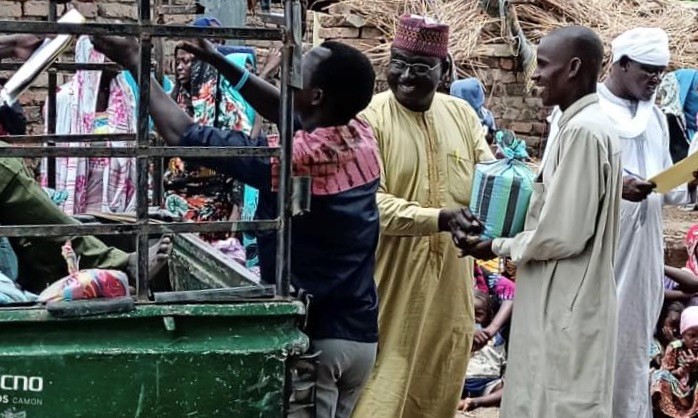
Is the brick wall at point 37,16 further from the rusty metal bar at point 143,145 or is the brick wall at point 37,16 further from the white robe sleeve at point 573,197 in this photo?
the rusty metal bar at point 143,145

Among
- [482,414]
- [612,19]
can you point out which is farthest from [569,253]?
[612,19]

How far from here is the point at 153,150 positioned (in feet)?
8.96

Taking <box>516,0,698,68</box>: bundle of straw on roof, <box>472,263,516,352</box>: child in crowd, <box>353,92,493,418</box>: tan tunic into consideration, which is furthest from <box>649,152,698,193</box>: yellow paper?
<box>516,0,698,68</box>: bundle of straw on roof

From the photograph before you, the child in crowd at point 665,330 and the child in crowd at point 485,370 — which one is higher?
the child in crowd at point 665,330

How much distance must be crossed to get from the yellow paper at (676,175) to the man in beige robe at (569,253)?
2.42 ft

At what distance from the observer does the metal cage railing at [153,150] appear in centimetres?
265

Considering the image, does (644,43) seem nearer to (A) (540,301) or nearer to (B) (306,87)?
(A) (540,301)

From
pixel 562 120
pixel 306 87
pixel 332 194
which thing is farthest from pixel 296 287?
pixel 562 120

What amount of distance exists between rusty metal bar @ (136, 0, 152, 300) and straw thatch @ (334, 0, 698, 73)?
22.0ft

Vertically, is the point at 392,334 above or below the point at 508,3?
below

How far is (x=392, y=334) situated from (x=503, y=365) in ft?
6.15

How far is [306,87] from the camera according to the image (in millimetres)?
3387

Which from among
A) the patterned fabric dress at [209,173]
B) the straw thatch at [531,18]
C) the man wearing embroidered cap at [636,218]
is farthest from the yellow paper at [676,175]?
the straw thatch at [531,18]

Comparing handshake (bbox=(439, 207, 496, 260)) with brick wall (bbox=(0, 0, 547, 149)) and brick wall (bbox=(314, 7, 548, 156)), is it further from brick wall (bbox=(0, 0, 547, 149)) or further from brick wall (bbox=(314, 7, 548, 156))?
brick wall (bbox=(314, 7, 548, 156))
